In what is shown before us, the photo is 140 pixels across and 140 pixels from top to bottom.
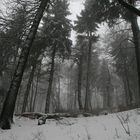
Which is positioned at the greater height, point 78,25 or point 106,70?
point 78,25

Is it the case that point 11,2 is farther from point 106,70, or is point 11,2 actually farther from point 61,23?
point 106,70

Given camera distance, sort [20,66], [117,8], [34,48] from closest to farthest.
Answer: [20,66]
[117,8]
[34,48]

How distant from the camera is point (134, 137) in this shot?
4441mm

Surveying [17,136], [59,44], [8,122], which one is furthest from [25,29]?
[59,44]

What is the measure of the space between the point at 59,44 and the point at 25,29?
28.2ft

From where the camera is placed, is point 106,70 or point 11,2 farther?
point 106,70

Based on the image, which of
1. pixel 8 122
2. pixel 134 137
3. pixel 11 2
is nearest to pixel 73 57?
pixel 11 2

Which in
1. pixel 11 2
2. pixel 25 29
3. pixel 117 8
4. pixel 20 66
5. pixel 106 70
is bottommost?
pixel 20 66

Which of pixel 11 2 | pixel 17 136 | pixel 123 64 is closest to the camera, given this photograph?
pixel 17 136

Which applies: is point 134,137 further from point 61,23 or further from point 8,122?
Result: point 61,23

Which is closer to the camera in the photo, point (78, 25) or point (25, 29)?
point (25, 29)

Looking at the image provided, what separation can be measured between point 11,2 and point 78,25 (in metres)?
14.6

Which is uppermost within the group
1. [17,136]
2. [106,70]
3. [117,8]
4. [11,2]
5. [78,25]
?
[78,25]

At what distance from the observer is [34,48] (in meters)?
16.8
